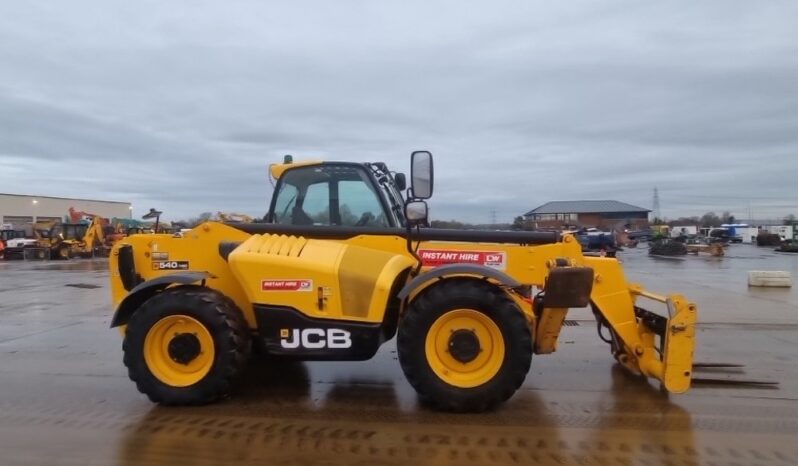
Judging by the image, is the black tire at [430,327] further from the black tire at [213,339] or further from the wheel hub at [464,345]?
the black tire at [213,339]

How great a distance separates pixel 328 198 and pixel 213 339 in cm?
168

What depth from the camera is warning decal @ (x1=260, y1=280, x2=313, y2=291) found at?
202 inches

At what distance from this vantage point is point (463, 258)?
5668mm

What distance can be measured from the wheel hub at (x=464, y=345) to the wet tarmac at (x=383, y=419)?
0.47 meters

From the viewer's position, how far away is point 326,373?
6391 mm

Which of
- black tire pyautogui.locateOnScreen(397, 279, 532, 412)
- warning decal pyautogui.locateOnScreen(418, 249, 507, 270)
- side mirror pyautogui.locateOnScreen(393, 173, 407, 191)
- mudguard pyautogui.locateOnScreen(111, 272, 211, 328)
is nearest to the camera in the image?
black tire pyautogui.locateOnScreen(397, 279, 532, 412)

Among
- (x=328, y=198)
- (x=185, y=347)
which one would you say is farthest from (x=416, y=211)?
(x=185, y=347)

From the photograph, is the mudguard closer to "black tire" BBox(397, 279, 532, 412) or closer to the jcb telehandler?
the jcb telehandler

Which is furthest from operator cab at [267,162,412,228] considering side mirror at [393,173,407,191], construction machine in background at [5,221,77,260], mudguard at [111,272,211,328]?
construction machine in background at [5,221,77,260]

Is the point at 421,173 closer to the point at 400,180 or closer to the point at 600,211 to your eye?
the point at 400,180

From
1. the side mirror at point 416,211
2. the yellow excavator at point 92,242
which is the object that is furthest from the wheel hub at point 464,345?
the yellow excavator at point 92,242

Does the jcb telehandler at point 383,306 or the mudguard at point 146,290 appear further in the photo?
the mudguard at point 146,290

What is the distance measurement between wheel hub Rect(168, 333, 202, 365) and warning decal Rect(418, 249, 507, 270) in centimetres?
211

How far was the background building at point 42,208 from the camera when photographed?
67.4m
